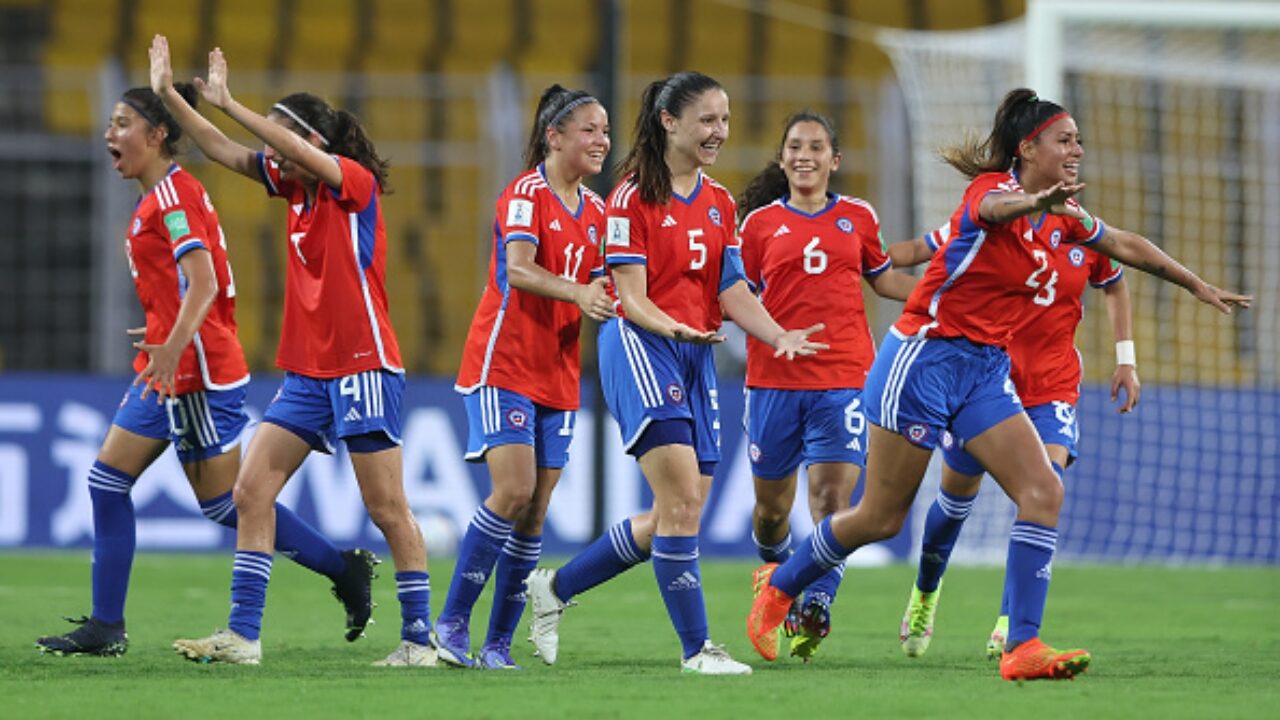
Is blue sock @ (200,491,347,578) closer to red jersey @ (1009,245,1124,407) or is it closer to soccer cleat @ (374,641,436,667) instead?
soccer cleat @ (374,641,436,667)

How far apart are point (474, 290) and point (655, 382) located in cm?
1040

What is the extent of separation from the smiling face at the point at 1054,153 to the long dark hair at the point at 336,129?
102 inches

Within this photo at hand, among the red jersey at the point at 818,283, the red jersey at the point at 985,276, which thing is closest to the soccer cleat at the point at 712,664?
the red jersey at the point at 985,276

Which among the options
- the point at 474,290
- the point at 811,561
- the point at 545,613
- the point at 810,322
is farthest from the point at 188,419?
the point at 474,290

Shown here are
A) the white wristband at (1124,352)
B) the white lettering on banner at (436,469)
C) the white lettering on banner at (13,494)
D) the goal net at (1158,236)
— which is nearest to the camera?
the white wristband at (1124,352)

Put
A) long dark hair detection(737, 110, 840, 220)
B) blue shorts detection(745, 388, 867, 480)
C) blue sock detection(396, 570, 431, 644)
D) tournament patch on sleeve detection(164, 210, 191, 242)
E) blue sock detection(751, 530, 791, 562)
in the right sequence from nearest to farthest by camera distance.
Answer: blue sock detection(396, 570, 431, 644)
tournament patch on sleeve detection(164, 210, 191, 242)
blue shorts detection(745, 388, 867, 480)
blue sock detection(751, 530, 791, 562)
long dark hair detection(737, 110, 840, 220)

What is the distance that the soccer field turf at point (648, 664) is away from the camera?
6.48 metres

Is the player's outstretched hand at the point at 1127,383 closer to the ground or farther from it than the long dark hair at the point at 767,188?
closer to the ground

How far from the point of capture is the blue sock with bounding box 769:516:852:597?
821 centimetres

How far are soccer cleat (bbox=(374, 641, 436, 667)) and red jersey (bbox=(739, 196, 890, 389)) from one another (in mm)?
2506

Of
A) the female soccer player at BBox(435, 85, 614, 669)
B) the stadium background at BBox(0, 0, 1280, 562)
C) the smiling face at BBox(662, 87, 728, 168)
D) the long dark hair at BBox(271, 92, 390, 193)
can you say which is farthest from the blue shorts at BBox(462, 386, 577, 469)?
the stadium background at BBox(0, 0, 1280, 562)

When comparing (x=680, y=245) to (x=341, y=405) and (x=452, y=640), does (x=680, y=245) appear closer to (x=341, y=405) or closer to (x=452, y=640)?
(x=341, y=405)

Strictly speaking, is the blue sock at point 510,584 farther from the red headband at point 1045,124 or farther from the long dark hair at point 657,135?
the red headband at point 1045,124

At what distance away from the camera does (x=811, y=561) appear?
27.2ft
